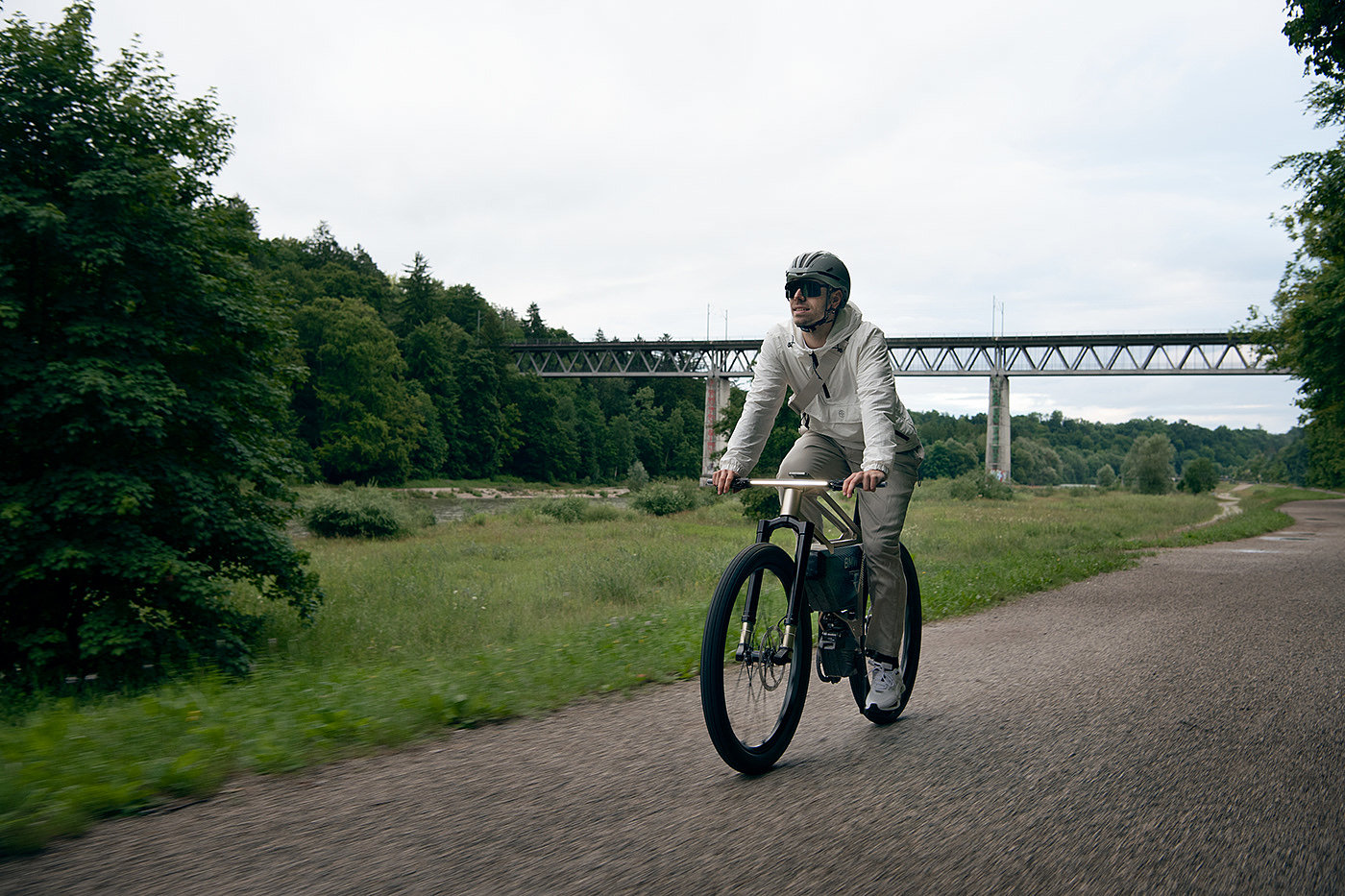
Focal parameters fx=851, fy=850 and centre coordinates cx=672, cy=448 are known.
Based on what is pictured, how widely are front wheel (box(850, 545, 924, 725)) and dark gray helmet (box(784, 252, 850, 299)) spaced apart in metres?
1.37

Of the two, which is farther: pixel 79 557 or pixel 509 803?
pixel 79 557

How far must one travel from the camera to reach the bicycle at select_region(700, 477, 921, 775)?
10.9ft

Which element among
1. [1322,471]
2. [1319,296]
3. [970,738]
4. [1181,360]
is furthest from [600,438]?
[970,738]

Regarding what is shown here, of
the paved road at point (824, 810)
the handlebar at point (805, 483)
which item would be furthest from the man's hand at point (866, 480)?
the paved road at point (824, 810)

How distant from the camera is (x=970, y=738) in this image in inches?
159

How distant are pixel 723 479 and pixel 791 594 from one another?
590mm

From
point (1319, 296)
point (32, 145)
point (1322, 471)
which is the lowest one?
point (1322, 471)

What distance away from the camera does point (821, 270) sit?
13.0ft

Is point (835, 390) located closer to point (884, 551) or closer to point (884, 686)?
point (884, 551)

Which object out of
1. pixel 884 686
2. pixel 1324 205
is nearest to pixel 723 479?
pixel 884 686

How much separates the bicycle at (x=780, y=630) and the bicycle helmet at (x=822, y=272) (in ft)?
3.07

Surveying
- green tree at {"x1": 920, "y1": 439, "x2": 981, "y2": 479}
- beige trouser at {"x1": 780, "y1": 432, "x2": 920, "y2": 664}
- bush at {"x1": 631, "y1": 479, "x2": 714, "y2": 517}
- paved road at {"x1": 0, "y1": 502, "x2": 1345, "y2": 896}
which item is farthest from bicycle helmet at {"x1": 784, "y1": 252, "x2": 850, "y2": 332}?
green tree at {"x1": 920, "y1": 439, "x2": 981, "y2": 479}

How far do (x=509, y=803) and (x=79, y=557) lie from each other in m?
9.18

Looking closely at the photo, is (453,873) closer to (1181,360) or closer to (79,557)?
(79,557)
